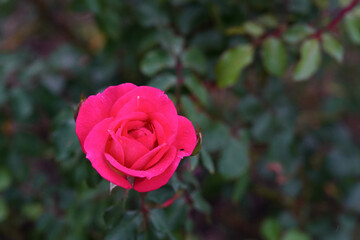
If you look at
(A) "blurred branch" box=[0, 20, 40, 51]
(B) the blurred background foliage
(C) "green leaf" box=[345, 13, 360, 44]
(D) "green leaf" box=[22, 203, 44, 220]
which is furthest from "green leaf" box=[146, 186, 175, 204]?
(A) "blurred branch" box=[0, 20, 40, 51]

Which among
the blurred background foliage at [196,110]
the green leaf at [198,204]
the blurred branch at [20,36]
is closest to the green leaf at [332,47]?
the blurred background foliage at [196,110]

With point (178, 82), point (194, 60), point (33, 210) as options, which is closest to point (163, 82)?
point (178, 82)

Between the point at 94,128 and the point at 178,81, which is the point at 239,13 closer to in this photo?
the point at 178,81

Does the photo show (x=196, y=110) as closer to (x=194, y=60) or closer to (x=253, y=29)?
(x=194, y=60)

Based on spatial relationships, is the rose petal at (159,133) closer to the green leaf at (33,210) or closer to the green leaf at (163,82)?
the green leaf at (163,82)

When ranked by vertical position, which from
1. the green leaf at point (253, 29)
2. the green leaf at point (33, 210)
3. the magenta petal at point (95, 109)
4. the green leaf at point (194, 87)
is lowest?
the green leaf at point (33, 210)

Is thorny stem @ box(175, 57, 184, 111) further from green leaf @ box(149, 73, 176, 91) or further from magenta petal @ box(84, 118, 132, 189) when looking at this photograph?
magenta petal @ box(84, 118, 132, 189)

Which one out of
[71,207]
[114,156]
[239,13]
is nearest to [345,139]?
[239,13]

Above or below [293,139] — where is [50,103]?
above
